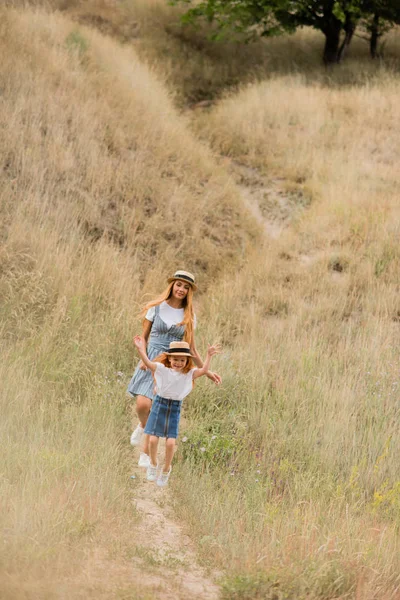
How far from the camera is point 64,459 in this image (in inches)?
221

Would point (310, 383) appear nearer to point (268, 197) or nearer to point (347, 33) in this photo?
point (268, 197)

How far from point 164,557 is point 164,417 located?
3.60ft

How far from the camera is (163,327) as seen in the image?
19.9ft

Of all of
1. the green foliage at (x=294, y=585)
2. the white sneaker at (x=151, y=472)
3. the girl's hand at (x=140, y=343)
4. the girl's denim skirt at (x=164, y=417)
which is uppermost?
the girl's hand at (x=140, y=343)

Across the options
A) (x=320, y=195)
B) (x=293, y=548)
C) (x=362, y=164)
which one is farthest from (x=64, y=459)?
(x=362, y=164)

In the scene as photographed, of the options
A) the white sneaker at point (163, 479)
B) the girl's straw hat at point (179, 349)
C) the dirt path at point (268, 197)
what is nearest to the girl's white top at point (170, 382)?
the girl's straw hat at point (179, 349)

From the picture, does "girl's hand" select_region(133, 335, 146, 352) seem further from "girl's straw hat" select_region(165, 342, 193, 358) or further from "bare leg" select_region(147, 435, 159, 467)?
"bare leg" select_region(147, 435, 159, 467)

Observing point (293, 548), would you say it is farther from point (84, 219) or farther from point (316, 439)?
point (84, 219)

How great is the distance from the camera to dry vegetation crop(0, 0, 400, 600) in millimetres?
4965

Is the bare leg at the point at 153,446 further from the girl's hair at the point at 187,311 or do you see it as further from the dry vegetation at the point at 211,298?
the girl's hair at the point at 187,311

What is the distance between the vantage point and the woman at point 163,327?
5992mm

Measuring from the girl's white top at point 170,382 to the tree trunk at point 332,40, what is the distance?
1433 cm

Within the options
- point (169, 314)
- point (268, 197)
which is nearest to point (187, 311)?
point (169, 314)

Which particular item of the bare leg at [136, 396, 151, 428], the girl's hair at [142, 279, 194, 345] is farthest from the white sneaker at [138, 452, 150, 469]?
the girl's hair at [142, 279, 194, 345]
